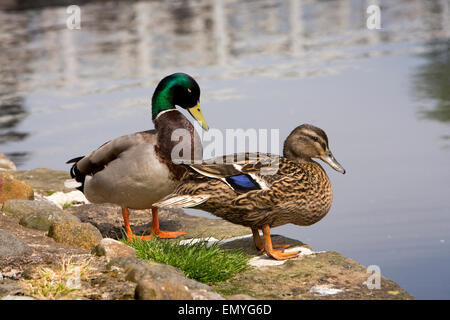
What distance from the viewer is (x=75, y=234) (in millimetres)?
5934

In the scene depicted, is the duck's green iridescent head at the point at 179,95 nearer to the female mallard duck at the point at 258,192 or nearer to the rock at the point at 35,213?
the female mallard duck at the point at 258,192

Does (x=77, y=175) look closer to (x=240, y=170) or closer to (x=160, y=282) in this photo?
(x=240, y=170)

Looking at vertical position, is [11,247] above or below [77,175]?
below

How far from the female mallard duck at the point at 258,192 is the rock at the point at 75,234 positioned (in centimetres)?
71

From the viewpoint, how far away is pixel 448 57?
16.3 meters

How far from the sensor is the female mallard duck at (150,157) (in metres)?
6.22

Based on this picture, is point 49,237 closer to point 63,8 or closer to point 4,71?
point 4,71

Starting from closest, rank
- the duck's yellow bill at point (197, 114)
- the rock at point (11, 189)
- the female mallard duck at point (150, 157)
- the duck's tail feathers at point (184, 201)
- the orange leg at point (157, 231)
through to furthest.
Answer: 1. the duck's tail feathers at point (184, 201)
2. the female mallard duck at point (150, 157)
3. the duck's yellow bill at point (197, 114)
4. the orange leg at point (157, 231)
5. the rock at point (11, 189)

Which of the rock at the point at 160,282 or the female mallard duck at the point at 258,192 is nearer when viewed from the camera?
the rock at the point at 160,282

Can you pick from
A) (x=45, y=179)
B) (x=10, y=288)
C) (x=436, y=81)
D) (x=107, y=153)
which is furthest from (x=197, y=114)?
(x=436, y=81)

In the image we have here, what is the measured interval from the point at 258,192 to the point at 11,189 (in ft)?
10.4

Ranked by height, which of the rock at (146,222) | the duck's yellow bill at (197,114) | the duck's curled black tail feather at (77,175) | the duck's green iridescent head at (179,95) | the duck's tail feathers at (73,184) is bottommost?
the rock at (146,222)

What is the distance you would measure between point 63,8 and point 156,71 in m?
22.0

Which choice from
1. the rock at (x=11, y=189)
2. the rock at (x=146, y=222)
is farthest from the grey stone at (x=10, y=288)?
the rock at (x=11, y=189)
